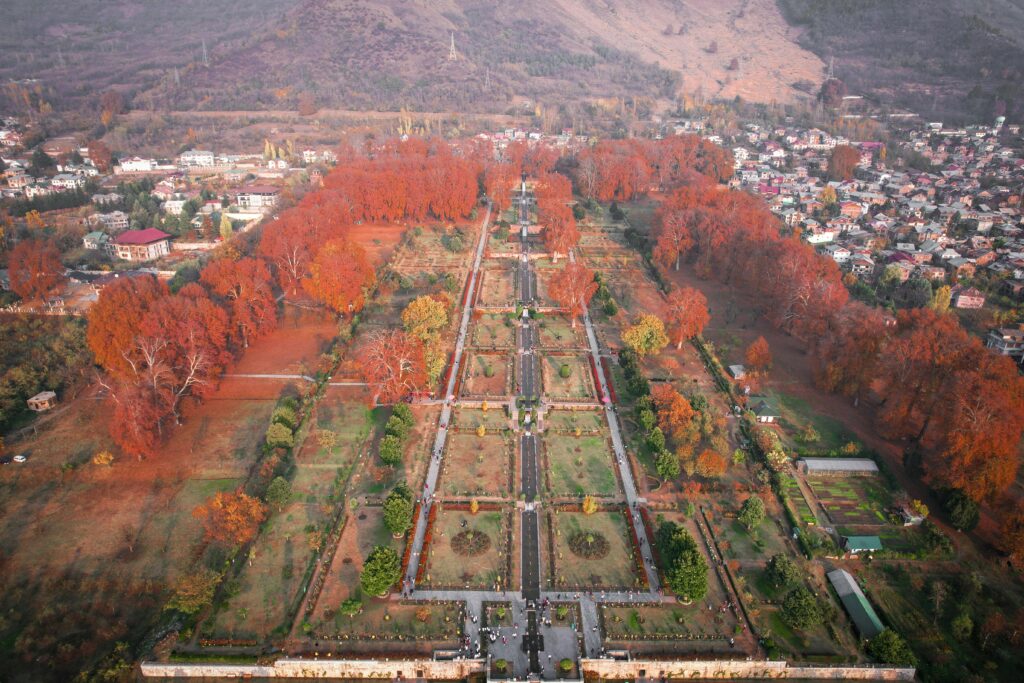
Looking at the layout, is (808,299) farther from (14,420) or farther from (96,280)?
(96,280)

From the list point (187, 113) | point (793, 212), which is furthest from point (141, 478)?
point (187, 113)

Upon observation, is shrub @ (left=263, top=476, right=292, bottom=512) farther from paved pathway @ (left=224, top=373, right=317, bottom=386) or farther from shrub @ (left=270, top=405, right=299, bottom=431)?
paved pathway @ (left=224, top=373, right=317, bottom=386)

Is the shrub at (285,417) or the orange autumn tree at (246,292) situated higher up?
the orange autumn tree at (246,292)

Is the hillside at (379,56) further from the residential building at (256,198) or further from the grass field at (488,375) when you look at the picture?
the grass field at (488,375)

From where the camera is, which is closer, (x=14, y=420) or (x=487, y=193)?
(x=14, y=420)

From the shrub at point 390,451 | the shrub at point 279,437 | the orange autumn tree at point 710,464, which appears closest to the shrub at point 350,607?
the shrub at point 390,451

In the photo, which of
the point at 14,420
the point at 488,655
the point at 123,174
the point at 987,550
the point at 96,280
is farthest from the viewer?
the point at 123,174

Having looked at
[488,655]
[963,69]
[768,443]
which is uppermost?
[963,69]
